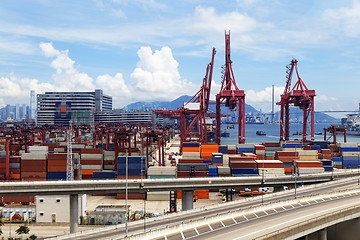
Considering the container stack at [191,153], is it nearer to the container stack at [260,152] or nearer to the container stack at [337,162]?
the container stack at [260,152]

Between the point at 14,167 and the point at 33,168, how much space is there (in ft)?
11.8

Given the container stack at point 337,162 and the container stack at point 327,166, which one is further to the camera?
the container stack at point 337,162

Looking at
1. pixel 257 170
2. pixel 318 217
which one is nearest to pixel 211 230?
pixel 318 217

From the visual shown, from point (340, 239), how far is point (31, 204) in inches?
1849

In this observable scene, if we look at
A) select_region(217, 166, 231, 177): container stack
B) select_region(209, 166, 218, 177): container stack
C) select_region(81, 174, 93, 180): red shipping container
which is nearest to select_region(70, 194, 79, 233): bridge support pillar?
select_region(81, 174, 93, 180): red shipping container

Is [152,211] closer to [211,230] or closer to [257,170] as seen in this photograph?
[257,170]

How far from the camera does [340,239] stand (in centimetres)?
3644

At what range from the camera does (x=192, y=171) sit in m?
55.9

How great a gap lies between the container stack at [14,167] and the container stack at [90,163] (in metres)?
11.3

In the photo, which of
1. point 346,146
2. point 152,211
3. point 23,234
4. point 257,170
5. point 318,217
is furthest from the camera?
point 346,146

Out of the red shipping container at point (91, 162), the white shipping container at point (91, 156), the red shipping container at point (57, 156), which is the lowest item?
the red shipping container at point (91, 162)

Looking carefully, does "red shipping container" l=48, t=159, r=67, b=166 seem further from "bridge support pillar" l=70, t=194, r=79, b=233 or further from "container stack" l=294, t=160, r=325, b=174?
"container stack" l=294, t=160, r=325, b=174

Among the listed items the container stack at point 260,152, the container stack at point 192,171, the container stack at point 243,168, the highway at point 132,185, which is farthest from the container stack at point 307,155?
the container stack at point 192,171

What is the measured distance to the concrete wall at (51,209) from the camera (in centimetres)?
4734
